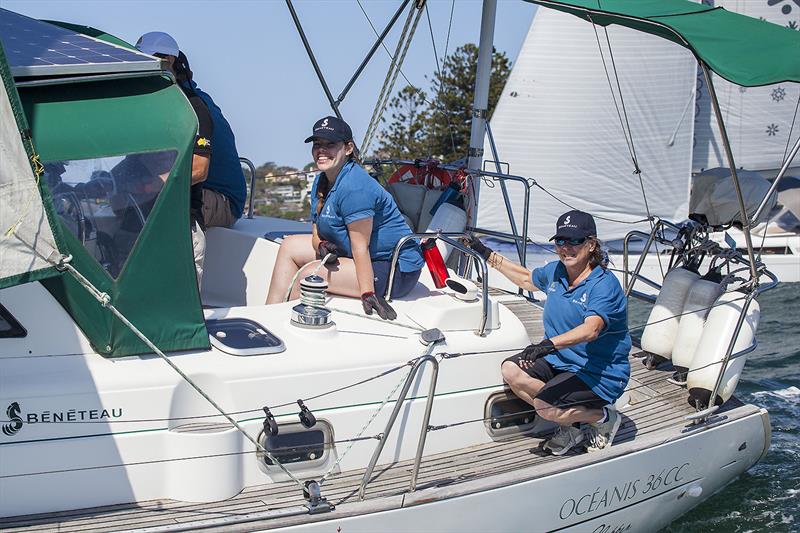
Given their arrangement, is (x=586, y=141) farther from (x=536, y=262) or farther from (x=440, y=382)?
(x=440, y=382)

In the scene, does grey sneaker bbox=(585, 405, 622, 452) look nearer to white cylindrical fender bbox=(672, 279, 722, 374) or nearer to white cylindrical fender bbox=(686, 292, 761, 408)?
white cylindrical fender bbox=(686, 292, 761, 408)

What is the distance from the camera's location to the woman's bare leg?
224 inches

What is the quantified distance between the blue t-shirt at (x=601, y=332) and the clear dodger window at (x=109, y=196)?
2151mm

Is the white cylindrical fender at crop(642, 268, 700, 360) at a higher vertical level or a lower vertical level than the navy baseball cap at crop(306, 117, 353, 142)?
lower

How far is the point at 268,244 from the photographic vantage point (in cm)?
623

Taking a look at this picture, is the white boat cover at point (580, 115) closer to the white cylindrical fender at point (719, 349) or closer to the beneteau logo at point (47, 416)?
the white cylindrical fender at point (719, 349)

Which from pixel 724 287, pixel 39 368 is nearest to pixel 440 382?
pixel 39 368

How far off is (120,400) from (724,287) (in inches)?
159

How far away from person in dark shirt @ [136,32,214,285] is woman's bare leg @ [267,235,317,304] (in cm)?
47

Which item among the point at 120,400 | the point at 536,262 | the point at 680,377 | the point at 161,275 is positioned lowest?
the point at 536,262

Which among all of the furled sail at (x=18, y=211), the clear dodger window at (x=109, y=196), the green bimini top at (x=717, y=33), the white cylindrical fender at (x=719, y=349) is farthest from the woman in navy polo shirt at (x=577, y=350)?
the furled sail at (x=18, y=211)

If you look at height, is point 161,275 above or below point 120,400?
above

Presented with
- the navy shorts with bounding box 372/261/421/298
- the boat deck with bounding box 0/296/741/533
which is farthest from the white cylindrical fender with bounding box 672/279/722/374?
the navy shorts with bounding box 372/261/421/298

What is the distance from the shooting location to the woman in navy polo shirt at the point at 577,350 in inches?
191
